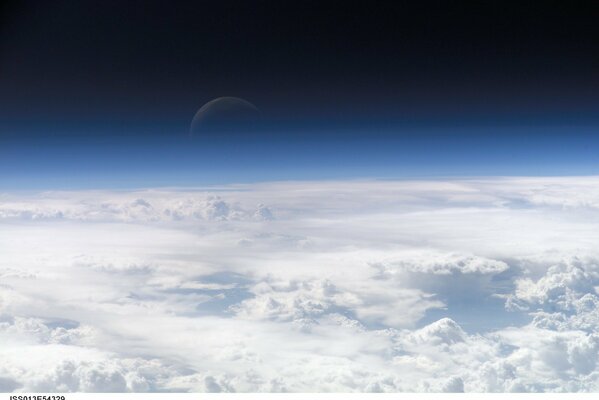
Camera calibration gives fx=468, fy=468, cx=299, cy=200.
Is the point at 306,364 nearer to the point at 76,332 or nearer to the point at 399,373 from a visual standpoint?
Result: the point at 399,373

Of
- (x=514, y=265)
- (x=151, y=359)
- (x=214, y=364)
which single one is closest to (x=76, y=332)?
(x=151, y=359)

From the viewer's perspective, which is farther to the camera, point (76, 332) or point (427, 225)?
point (427, 225)

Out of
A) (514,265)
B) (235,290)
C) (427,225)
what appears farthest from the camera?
(514,265)

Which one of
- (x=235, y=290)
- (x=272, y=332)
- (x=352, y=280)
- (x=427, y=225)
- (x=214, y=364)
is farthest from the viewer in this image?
(x=427, y=225)

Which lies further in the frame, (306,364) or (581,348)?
(581,348)

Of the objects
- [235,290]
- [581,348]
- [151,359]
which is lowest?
[581,348]

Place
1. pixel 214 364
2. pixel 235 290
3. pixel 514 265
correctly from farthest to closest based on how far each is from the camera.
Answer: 1. pixel 514 265
2. pixel 235 290
3. pixel 214 364

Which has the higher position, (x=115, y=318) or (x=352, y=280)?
(x=352, y=280)

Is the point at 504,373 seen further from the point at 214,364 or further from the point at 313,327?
the point at 214,364

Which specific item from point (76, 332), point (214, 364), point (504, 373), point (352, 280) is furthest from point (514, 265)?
point (76, 332)
